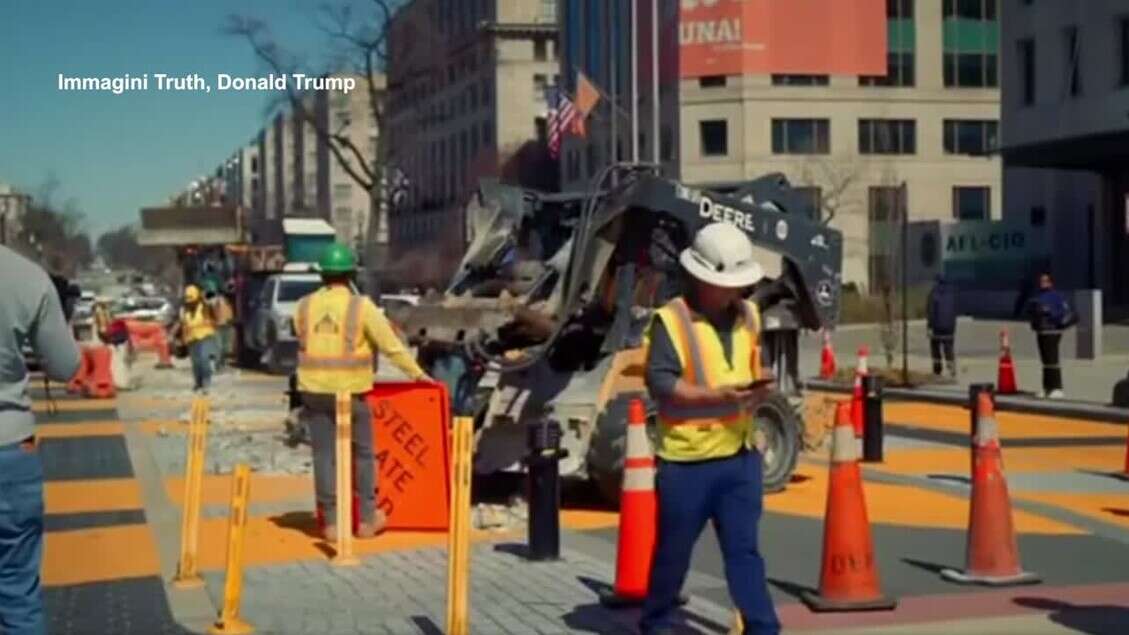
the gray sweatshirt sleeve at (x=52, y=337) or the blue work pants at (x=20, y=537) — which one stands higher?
the gray sweatshirt sleeve at (x=52, y=337)

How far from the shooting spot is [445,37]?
87.6m

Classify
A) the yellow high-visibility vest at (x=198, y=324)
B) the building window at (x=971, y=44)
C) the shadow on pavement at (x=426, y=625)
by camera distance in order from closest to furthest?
the shadow on pavement at (x=426, y=625)
the yellow high-visibility vest at (x=198, y=324)
the building window at (x=971, y=44)

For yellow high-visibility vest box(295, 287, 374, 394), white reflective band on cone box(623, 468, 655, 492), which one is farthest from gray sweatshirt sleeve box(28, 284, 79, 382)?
yellow high-visibility vest box(295, 287, 374, 394)

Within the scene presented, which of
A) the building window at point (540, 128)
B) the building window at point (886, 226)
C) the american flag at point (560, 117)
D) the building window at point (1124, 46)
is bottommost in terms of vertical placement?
the building window at point (886, 226)

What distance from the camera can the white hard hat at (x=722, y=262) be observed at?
24.4ft

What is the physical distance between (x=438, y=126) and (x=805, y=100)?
94.9 ft

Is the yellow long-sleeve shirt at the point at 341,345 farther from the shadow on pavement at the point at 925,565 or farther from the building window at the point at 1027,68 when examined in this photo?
the building window at the point at 1027,68

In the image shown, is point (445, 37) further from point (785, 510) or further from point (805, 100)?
point (785, 510)

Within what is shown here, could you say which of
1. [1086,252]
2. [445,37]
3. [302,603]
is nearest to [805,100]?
[1086,252]

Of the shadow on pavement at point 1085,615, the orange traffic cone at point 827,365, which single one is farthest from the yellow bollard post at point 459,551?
the orange traffic cone at point 827,365

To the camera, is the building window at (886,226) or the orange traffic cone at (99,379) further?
Result: the building window at (886,226)

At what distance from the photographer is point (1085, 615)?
905 cm

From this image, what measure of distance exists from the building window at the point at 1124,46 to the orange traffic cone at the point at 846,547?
46462mm

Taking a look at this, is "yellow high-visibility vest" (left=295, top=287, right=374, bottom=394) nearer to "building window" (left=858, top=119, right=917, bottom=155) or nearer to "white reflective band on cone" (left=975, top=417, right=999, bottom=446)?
"white reflective band on cone" (left=975, top=417, right=999, bottom=446)
